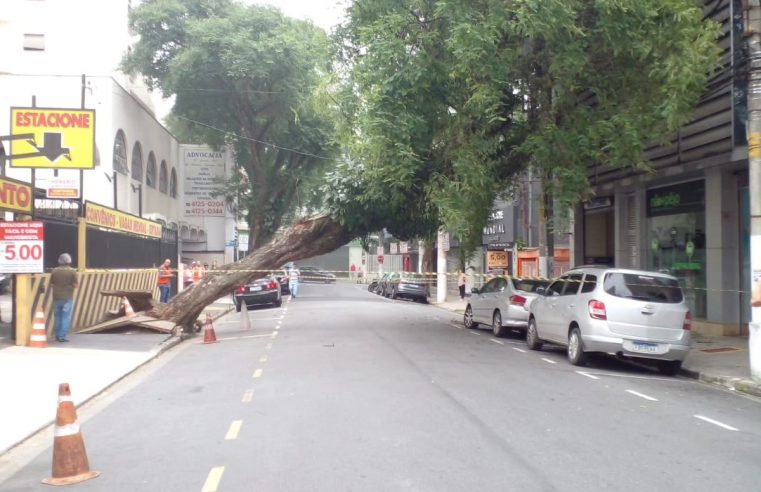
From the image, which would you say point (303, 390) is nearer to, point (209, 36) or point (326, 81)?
point (326, 81)

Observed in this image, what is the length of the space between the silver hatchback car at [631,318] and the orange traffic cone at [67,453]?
8655 mm

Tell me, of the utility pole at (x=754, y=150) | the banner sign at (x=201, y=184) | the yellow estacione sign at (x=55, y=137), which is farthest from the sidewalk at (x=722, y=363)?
the banner sign at (x=201, y=184)

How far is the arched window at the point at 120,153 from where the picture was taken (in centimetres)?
2946

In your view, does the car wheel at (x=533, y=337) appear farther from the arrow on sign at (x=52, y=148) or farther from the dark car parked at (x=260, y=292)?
the dark car parked at (x=260, y=292)

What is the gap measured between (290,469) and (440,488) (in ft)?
4.46

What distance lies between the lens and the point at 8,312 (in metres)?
21.8

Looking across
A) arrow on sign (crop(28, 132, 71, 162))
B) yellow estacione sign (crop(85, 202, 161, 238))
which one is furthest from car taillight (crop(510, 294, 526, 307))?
arrow on sign (crop(28, 132, 71, 162))

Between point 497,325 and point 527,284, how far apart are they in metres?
1.29

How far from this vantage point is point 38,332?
47.5 feet

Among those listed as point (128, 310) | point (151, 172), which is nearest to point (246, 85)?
point (151, 172)

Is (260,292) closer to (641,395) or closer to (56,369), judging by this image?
(56,369)

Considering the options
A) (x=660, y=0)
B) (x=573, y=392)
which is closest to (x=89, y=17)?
(x=660, y=0)

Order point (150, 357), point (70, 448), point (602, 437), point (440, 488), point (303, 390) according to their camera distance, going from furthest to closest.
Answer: point (150, 357)
point (303, 390)
point (602, 437)
point (70, 448)
point (440, 488)

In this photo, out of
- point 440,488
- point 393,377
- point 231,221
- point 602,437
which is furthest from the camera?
point 231,221
